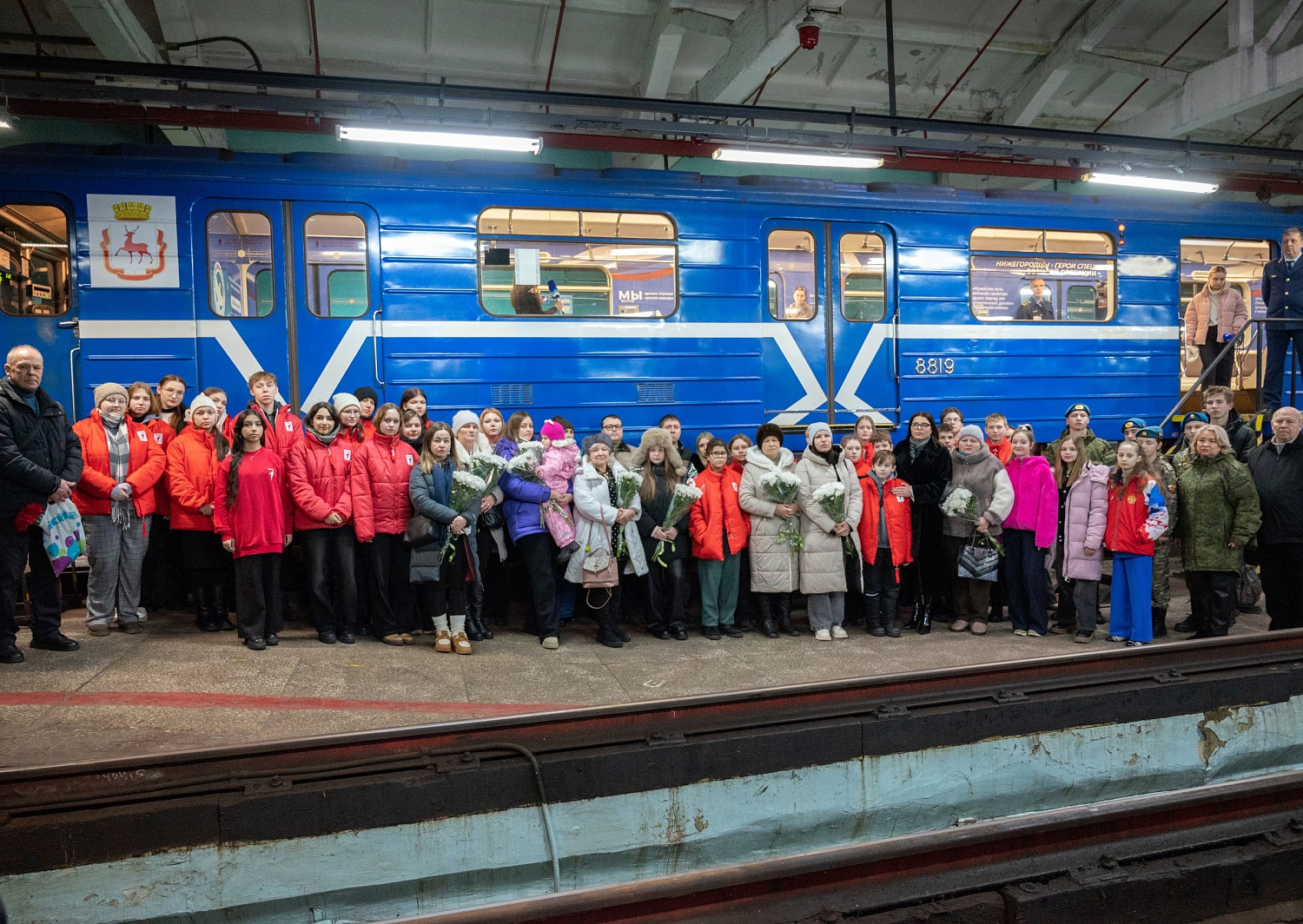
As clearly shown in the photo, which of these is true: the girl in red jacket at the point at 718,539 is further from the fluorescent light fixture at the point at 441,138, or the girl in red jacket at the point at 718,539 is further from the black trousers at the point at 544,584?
the fluorescent light fixture at the point at 441,138

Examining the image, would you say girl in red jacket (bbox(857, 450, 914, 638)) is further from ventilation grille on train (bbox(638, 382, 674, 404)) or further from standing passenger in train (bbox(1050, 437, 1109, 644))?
ventilation grille on train (bbox(638, 382, 674, 404))

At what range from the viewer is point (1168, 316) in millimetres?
10164

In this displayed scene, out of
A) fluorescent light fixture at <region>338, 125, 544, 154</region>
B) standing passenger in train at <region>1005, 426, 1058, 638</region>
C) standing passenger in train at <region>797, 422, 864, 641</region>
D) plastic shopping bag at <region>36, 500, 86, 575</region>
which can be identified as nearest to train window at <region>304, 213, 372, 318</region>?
fluorescent light fixture at <region>338, 125, 544, 154</region>

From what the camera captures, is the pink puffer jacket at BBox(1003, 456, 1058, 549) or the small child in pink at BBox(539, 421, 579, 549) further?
the pink puffer jacket at BBox(1003, 456, 1058, 549)

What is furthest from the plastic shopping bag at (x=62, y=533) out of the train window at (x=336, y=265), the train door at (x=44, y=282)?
the train window at (x=336, y=265)

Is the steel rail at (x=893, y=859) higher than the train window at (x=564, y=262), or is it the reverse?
the train window at (x=564, y=262)

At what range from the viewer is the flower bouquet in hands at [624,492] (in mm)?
6996

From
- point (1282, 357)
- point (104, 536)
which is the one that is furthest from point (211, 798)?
point (1282, 357)

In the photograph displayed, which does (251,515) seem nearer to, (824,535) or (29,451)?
(29,451)

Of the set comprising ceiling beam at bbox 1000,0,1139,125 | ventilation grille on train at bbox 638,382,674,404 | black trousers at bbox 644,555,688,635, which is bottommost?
black trousers at bbox 644,555,688,635

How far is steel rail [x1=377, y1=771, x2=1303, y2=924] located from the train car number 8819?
5.46 meters

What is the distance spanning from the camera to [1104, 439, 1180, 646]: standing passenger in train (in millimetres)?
6840

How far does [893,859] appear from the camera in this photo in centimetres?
353

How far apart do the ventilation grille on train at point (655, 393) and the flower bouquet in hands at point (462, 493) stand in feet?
7.74
